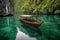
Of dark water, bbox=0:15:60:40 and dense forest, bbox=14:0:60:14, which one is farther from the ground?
dense forest, bbox=14:0:60:14

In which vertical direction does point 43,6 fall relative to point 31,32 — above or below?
above

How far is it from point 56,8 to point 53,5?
0.97 metres

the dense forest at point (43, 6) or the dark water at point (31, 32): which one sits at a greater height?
the dense forest at point (43, 6)

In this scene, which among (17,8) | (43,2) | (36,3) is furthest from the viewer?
(17,8)

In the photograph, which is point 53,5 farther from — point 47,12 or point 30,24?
point 30,24

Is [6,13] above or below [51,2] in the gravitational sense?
below

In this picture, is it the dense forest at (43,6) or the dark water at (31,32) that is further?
the dense forest at (43,6)

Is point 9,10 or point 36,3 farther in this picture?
point 36,3

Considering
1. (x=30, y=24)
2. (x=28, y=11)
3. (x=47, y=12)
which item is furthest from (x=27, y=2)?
(x=30, y=24)

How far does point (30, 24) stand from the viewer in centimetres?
1619

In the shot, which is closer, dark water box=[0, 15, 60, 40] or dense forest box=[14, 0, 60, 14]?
dark water box=[0, 15, 60, 40]

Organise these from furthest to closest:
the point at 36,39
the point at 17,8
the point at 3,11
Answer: the point at 17,8
the point at 3,11
the point at 36,39

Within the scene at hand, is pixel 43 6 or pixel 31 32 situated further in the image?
pixel 43 6

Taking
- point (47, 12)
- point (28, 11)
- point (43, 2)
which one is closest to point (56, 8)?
point (47, 12)
